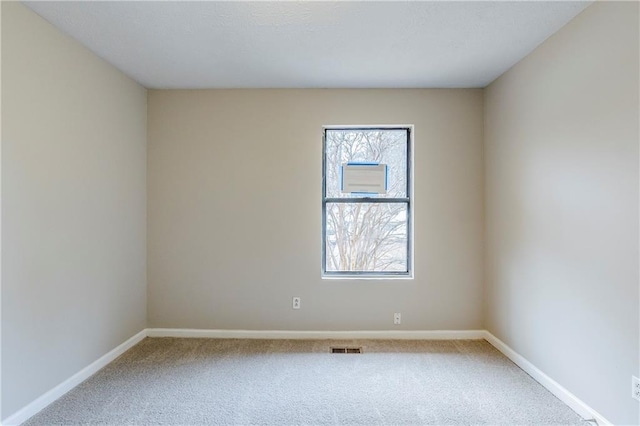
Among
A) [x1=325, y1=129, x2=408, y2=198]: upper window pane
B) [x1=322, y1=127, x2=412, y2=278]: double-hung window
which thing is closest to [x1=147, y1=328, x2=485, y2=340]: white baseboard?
[x1=322, y1=127, x2=412, y2=278]: double-hung window

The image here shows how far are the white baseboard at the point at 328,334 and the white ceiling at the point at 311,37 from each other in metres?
2.48

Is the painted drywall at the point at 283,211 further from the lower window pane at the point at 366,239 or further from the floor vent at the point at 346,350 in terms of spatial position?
the floor vent at the point at 346,350

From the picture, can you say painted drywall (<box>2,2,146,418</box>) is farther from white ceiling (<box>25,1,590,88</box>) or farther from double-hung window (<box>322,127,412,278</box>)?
double-hung window (<box>322,127,412,278</box>)

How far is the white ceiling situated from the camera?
197cm

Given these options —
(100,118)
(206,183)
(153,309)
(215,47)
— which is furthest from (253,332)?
(215,47)

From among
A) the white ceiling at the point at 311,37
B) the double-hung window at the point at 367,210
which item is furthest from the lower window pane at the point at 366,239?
the white ceiling at the point at 311,37

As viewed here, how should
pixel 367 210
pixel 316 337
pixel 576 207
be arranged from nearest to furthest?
pixel 576 207
pixel 316 337
pixel 367 210

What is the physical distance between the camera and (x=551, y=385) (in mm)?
2309

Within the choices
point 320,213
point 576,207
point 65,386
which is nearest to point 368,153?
point 320,213

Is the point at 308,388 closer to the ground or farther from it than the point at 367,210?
closer to the ground

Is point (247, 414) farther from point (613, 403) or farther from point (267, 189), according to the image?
point (613, 403)

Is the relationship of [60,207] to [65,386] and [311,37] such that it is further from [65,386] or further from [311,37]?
[311,37]

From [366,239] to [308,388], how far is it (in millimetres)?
1554

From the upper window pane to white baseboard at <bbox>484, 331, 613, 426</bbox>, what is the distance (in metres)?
1.69
